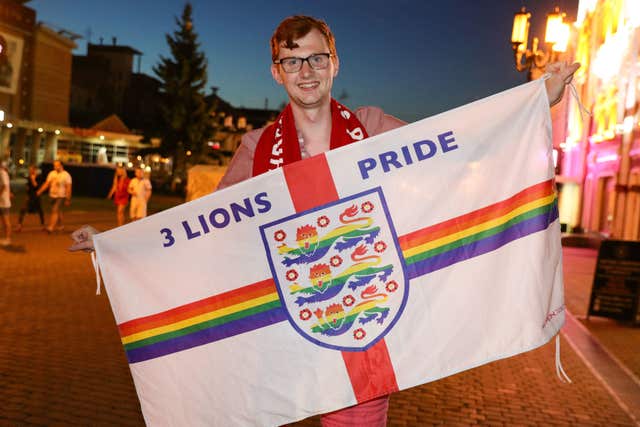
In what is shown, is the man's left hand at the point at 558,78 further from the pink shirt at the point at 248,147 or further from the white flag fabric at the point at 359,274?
the pink shirt at the point at 248,147

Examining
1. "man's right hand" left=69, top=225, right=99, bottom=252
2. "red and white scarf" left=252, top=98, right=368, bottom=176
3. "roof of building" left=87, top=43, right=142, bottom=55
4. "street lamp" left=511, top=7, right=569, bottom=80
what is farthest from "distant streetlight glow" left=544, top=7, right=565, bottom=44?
"roof of building" left=87, top=43, right=142, bottom=55

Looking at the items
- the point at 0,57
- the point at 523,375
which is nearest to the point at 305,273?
the point at 523,375

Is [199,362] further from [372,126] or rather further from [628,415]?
[628,415]

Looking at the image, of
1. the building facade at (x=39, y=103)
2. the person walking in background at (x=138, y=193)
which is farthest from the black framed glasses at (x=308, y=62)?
the building facade at (x=39, y=103)

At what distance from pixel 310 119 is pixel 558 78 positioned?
100cm

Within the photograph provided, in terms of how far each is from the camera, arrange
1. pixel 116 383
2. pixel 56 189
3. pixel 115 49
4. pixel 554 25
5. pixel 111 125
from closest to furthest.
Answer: pixel 116 383 < pixel 554 25 < pixel 56 189 < pixel 111 125 < pixel 115 49

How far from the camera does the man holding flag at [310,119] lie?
288 centimetres

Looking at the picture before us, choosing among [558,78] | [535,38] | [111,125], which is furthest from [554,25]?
[111,125]

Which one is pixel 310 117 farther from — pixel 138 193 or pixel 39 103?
pixel 39 103

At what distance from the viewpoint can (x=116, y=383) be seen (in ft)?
19.9

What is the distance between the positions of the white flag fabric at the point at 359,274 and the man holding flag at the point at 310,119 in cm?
10

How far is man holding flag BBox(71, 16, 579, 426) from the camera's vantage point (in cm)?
288

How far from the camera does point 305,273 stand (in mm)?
2881

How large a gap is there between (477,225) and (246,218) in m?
0.93
